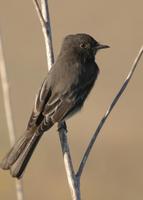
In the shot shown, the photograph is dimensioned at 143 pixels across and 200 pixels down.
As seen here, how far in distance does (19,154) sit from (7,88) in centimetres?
49

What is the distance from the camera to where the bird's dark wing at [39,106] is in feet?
24.3

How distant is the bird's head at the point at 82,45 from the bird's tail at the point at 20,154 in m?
1.29

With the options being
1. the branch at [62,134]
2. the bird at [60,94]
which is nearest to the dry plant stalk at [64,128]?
the branch at [62,134]

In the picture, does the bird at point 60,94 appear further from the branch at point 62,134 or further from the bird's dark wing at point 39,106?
the branch at point 62,134

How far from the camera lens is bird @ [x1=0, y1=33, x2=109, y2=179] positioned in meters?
7.03

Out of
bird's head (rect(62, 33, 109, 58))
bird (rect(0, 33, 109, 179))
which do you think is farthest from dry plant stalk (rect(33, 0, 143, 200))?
bird's head (rect(62, 33, 109, 58))

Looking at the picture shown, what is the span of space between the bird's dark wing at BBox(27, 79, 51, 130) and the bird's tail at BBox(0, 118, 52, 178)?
0.34ft

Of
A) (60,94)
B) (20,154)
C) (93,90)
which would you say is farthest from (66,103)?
(93,90)

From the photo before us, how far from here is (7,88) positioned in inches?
272

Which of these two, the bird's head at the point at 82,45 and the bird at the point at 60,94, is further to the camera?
the bird's head at the point at 82,45

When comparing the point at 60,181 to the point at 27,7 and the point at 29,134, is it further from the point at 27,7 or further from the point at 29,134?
the point at 27,7

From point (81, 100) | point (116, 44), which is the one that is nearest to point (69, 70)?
point (81, 100)

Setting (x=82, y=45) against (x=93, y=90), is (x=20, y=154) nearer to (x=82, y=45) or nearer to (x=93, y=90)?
(x=82, y=45)

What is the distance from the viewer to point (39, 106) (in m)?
7.52
